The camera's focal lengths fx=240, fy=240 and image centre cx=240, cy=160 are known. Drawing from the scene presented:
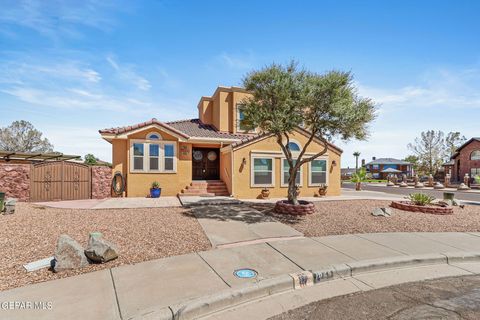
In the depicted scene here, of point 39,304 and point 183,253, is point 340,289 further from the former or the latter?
point 39,304

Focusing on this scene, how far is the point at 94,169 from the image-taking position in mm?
12977

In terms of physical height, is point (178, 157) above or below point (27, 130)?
below

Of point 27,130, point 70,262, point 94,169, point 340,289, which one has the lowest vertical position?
point 340,289

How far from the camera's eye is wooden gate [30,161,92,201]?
1194 centimetres

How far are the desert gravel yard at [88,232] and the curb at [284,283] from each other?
2103 mm

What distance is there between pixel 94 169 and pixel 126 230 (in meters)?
7.67

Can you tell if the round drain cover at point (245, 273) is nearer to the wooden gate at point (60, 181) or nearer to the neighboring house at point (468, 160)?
the wooden gate at point (60, 181)

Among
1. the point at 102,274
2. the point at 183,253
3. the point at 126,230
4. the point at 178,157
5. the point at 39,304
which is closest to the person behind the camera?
the point at 39,304

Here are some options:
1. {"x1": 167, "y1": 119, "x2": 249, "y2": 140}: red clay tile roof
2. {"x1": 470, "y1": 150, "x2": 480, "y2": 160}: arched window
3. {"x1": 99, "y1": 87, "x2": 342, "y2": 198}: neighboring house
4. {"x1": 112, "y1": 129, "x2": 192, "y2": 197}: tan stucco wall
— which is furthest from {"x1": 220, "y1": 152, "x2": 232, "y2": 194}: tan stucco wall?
{"x1": 470, "y1": 150, "x2": 480, "y2": 160}: arched window

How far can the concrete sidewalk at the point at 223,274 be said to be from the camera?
3473 millimetres

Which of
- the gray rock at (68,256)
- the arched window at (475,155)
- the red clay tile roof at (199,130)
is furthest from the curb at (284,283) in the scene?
the arched window at (475,155)

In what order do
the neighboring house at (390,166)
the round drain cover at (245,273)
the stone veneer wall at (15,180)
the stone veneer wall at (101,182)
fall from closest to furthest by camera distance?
1. the round drain cover at (245,273)
2. the stone veneer wall at (15,180)
3. the stone veneer wall at (101,182)
4. the neighboring house at (390,166)

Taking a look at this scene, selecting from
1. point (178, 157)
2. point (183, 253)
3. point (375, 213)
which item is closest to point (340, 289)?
point (183, 253)

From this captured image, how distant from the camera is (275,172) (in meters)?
14.5
